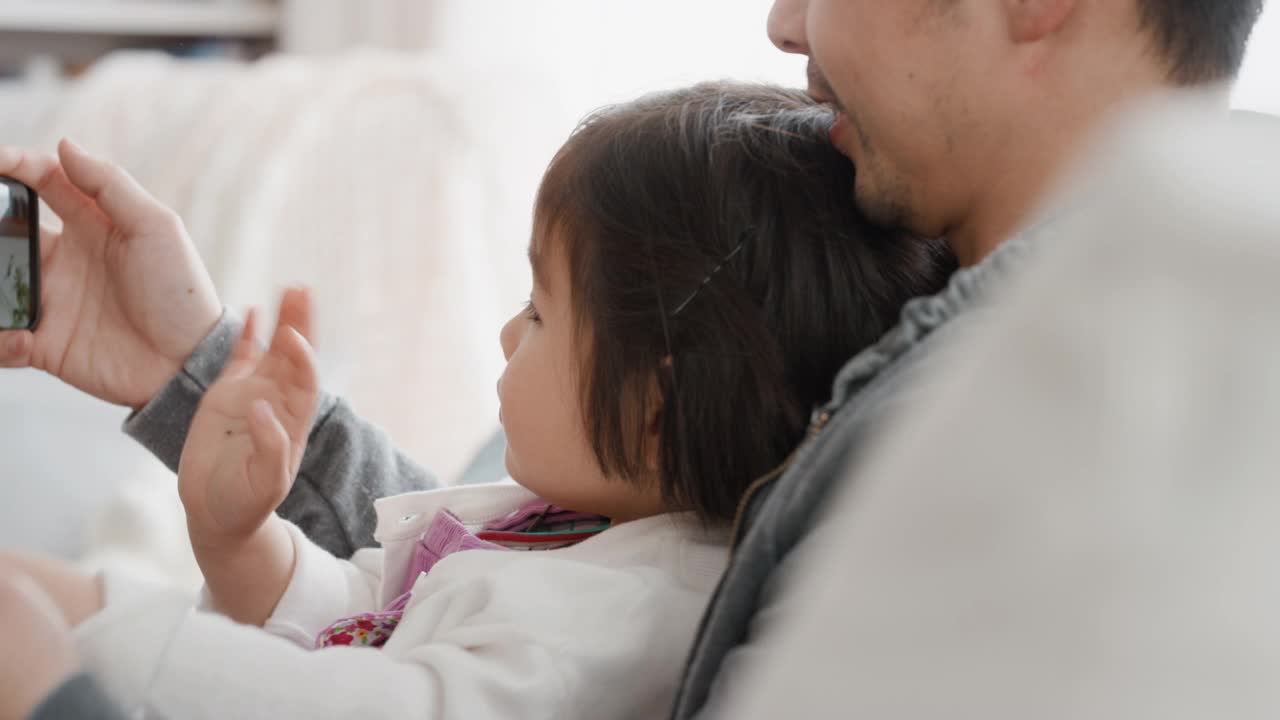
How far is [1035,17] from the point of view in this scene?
643 mm

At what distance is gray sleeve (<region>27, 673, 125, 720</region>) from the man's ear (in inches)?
21.8

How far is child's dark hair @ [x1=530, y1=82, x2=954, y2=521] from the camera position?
71 centimetres

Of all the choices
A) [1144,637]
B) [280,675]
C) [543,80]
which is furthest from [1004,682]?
[543,80]

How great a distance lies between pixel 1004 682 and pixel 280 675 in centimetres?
37

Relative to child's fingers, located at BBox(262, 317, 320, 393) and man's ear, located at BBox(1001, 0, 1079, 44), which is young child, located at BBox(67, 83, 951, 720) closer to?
child's fingers, located at BBox(262, 317, 320, 393)

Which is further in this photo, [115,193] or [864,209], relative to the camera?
[115,193]

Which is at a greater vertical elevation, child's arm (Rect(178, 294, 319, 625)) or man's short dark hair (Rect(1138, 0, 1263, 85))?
man's short dark hair (Rect(1138, 0, 1263, 85))

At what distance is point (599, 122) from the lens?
32.0 inches

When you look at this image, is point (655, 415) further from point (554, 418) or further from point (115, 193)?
point (115, 193)

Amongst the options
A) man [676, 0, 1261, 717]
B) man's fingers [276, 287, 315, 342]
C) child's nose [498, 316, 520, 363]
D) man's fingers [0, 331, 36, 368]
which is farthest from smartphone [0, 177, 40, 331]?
man [676, 0, 1261, 717]

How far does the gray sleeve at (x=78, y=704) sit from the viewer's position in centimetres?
46

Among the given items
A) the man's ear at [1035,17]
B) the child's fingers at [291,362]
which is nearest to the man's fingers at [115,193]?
the child's fingers at [291,362]

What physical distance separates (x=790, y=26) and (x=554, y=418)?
0.30m

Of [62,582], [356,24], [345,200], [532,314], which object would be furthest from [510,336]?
[356,24]
